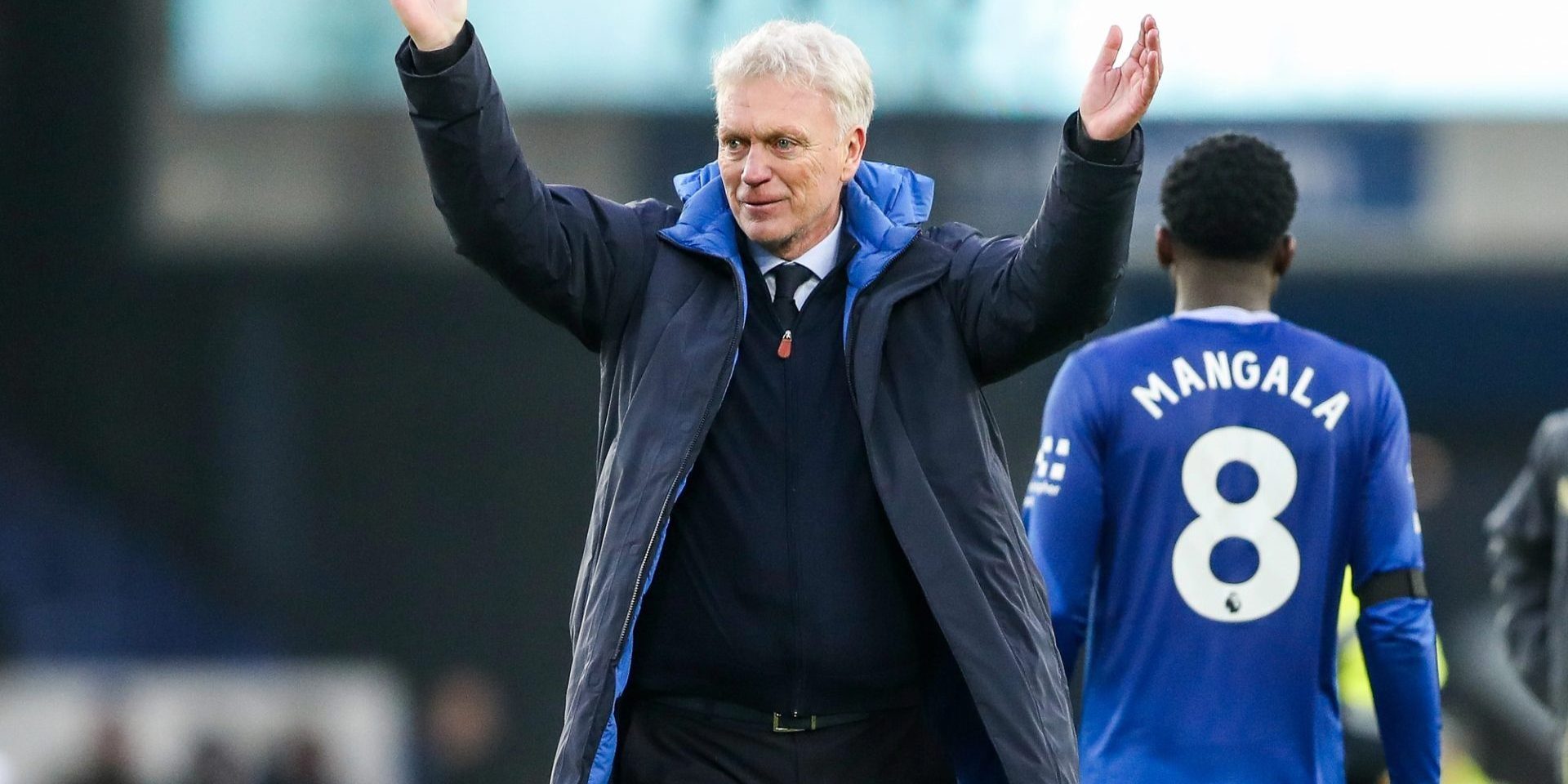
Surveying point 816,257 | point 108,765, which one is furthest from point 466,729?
point 816,257

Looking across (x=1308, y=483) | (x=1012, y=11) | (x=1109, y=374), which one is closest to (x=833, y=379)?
(x=1109, y=374)

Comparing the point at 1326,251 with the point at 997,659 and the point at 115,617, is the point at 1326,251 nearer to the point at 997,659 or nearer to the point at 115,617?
the point at 115,617

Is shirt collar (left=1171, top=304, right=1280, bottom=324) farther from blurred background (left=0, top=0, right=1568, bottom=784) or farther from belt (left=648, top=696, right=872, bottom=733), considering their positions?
blurred background (left=0, top=0, right=1568, bottom=784)

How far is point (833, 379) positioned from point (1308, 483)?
0.89 meters

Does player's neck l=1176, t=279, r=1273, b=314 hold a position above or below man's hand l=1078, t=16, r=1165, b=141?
below

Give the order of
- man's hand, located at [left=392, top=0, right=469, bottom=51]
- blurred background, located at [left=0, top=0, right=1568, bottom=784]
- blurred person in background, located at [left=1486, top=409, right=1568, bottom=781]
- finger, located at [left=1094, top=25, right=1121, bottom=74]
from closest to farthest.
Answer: man's hand, located at [left=392, top=0, right=469, bottom=51]
finger, located at [left=1094, top=25, right=1121, bottom=74]
blurred person in background, located at [left=1486, top=409, right=1568, bottom=781]
blurred background, located at [left=0, top=0, right=1568, bottom=784]

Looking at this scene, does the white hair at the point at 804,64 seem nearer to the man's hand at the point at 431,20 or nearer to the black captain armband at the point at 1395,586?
the man's hand at the point at 431,20

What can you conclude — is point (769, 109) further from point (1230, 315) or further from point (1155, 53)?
point (1230, 315)

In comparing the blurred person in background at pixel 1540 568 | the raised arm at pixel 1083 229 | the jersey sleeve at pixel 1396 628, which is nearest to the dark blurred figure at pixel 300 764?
the blurred person in background at pixel 1540 568

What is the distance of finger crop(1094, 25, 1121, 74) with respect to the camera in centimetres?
255

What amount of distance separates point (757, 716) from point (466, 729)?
6.14 meters

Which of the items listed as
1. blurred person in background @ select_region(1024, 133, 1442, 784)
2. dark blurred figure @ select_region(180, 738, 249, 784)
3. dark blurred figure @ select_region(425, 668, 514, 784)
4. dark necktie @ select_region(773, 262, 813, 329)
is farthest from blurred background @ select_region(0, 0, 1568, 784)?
dark necktie @ select_region(773, 262, 813, 329)

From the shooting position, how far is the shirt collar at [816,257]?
9.04ft

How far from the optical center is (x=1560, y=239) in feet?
30.9
